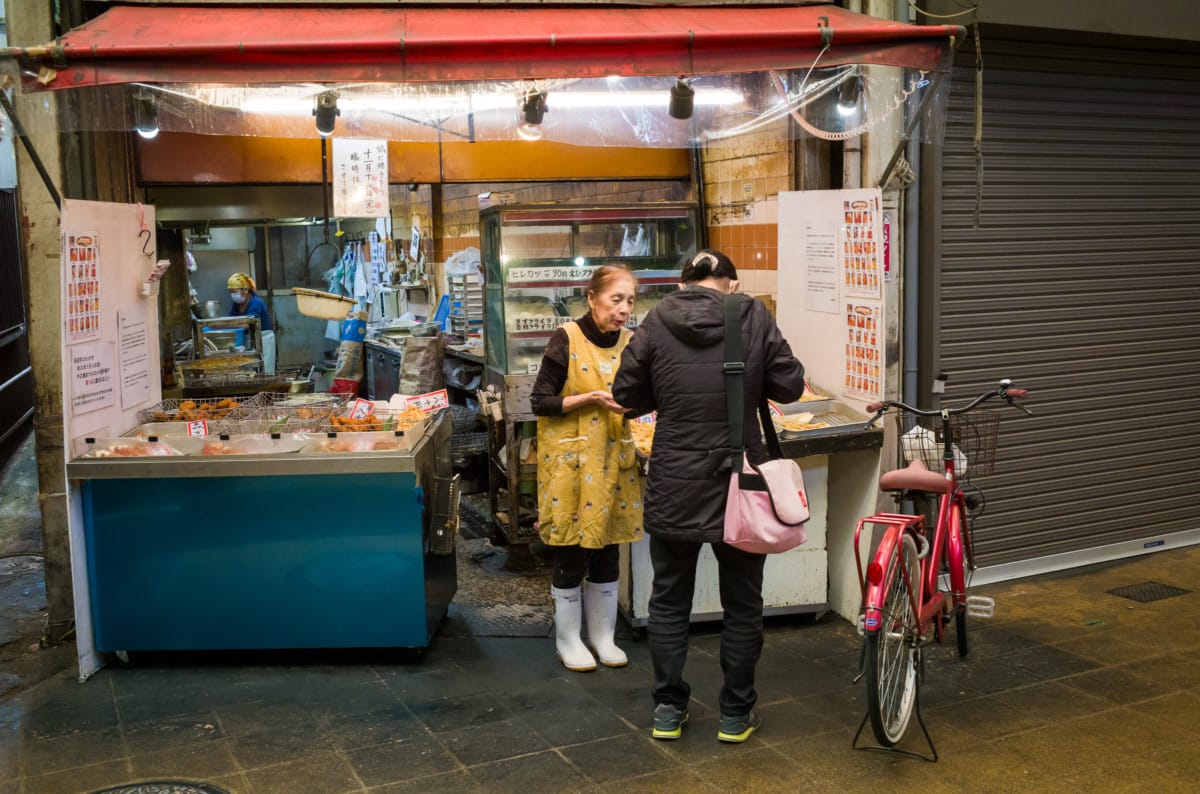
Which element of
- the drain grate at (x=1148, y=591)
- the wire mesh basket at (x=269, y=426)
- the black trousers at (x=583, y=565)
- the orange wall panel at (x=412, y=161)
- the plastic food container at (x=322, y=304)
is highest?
the orange wall panel at (x=412, y=161)

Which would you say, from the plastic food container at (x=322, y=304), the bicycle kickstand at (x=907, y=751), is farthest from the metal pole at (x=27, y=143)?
the bicycle kickstand at (x=907, y=751)

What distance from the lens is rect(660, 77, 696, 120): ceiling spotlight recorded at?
570 cm

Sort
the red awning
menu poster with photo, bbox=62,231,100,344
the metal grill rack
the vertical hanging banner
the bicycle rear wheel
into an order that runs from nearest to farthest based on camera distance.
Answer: the bicycle rear wheel, the red awning, menu poster with photo, bbox=62,231,100,344, the vertical hanging banner, the metal grill rack

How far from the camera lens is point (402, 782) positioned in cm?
459

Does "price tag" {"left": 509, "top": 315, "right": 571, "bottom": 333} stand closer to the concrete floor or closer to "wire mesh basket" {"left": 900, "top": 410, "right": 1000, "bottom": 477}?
the concrete floor

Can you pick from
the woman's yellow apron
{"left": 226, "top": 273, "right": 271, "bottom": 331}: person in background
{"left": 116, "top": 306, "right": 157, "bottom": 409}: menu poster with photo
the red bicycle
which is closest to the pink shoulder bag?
the red bicycle

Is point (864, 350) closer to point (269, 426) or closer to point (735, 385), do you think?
point (735, 385)

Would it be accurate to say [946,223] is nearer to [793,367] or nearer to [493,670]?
[793,367]

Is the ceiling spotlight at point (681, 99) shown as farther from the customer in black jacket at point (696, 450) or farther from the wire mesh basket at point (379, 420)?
the wire mesh basket at point (379, 420)

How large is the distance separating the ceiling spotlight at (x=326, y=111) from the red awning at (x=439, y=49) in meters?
0.35

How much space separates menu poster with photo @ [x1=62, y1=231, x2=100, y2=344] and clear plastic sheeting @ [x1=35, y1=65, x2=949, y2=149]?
0.57m

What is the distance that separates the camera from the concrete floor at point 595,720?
15.2 ft

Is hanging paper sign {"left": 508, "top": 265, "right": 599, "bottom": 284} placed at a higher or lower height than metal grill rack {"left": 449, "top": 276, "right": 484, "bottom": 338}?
higher

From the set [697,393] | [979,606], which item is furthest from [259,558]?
[979,606]
